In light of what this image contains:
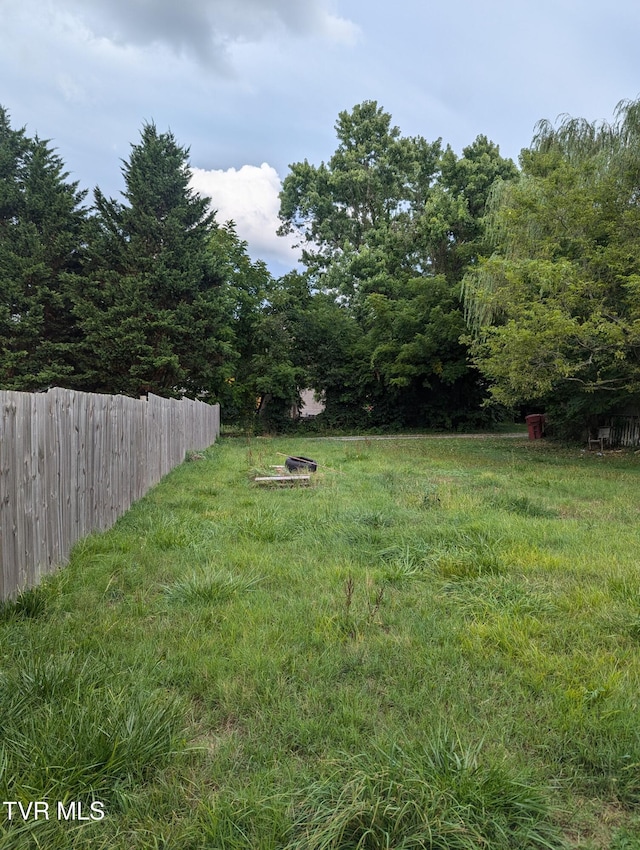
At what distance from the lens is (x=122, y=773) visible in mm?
1587

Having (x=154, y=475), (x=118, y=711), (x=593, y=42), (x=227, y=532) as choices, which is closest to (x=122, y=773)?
(x=118, y=711)

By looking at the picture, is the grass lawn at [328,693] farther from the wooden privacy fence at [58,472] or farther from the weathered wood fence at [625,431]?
the weathered wood fence at [625,431]

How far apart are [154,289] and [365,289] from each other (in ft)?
34.8

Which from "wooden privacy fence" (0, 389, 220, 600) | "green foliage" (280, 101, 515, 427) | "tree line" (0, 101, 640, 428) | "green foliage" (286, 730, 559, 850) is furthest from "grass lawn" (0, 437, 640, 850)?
"green foliage" (280, 101, 515, 427)

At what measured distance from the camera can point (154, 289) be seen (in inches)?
708

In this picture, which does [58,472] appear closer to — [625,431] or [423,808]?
[423,808]

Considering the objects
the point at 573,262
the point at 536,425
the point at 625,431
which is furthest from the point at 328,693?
the point at 536,425

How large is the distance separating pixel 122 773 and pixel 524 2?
11.5m

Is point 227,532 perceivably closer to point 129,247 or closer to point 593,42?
point 593,42

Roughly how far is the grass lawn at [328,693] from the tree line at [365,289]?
23.3ft

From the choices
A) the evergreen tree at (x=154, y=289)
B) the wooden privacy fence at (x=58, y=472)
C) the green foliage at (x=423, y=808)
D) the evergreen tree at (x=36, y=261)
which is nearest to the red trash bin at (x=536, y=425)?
the evergreen tree at (x=154, y=289)

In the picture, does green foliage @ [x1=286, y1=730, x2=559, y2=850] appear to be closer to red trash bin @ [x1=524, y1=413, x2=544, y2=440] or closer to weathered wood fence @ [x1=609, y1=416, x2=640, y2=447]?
weathered wood fence @ [x1=609, y1=416, x2=640, y2=447]

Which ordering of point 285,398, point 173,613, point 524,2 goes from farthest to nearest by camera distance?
point 285,398 < point 524,2 < point 173,613

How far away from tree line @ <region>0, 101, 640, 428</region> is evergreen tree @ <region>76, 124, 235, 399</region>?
2.7 inches
